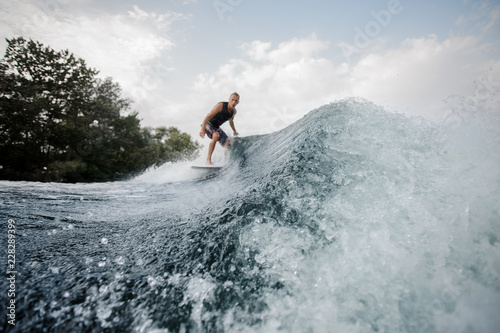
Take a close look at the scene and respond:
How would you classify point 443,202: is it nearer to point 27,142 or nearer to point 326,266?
point 326,266

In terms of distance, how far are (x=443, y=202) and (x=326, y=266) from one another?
94 centimetres

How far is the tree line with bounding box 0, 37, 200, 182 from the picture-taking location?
16.6 metres

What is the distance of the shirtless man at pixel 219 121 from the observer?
6.59 m

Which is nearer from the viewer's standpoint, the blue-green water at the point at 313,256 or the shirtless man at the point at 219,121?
the blue-green water at the point at 313,256

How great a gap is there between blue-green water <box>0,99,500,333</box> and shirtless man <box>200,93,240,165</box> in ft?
15.2

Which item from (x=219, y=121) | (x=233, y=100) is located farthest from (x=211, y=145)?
(x=233, y=100)

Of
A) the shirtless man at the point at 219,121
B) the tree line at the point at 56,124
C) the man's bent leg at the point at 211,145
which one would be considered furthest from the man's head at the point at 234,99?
the tree line at the point at 56,124

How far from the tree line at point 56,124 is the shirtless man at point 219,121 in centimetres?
1558

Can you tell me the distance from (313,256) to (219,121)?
5853 millimetres

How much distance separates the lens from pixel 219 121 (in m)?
6.77

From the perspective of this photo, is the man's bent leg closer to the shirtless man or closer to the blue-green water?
the shirtless man

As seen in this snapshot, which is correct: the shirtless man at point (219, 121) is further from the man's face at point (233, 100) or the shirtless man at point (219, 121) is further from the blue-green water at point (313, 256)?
the blue-green water at point (313, 256)

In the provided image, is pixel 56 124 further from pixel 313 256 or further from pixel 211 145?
pixel 313 256

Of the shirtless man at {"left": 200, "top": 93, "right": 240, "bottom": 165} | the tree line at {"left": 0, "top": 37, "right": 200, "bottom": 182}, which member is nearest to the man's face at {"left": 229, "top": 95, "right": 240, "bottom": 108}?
the shirtless man at {"left": 200, "top": 93, "right": 240, "bottom": 165}
